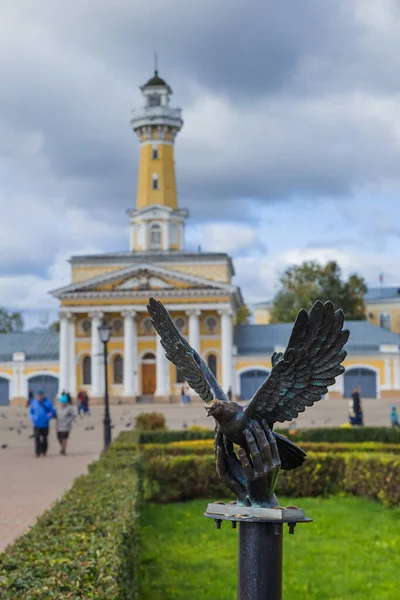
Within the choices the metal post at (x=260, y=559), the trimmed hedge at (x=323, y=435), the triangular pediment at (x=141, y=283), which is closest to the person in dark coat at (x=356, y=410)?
the trimmed hedge at (x=323, y=435)

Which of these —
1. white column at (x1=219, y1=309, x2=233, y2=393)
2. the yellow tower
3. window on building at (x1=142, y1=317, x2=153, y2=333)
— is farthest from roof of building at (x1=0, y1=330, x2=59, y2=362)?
white column at (x1=219, y1=309, x2=233, y2=393)

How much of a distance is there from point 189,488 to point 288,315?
2090 inches

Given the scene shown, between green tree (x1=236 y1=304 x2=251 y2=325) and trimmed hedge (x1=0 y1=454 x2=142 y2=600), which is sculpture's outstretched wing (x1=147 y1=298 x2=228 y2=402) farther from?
green tree (x1=236 y1=304 x2=251 y2=325)

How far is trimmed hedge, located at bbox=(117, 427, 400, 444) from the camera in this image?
17.6m

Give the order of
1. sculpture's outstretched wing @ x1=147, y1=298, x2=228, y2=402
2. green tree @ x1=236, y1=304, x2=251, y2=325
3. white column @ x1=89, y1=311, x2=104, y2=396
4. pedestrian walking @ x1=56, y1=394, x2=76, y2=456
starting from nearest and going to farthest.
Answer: sculpture's outstretched wing @ x1=147, y1=298, x2=228, y2=402, pedestrian walking @ x1=56, y1=394, x2=76, y2=456, white column @ x1=89, y1=311, x2=104, y2=396, green tree @ x1=236, y1=304, x2=251, y2=325

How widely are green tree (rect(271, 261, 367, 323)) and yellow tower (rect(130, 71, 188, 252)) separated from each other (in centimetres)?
1004

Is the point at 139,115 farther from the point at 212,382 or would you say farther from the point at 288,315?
the point at 212,382

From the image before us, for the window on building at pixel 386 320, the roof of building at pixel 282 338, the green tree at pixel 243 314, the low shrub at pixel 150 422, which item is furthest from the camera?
the window on building at pixel 386 320

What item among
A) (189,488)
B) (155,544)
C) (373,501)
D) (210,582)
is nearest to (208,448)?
(189,488)

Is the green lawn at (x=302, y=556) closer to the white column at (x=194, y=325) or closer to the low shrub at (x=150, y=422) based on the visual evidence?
the low shrub at (x=150, y=422)

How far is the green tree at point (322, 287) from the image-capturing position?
60.7m

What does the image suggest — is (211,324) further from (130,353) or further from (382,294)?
(382,294)

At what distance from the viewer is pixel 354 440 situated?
17969 millimetres

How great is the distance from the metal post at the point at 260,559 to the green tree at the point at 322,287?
56.8 metres
